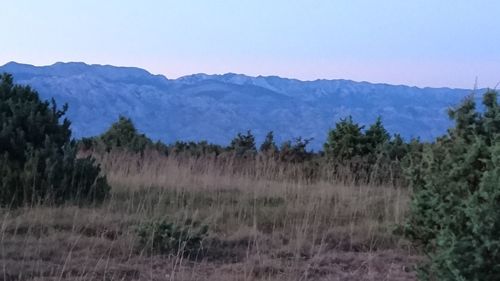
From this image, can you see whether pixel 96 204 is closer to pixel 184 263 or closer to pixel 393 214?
pixel 184 263

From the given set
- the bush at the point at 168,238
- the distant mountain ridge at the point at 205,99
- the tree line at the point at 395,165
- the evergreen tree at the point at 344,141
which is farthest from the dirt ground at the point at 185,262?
the distant mountain ridge at the point at 205,99

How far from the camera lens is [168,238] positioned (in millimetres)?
Result: 6043

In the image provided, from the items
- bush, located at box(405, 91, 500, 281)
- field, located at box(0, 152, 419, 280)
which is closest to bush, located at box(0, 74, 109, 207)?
field, located at box(0, 152, 419, 280)

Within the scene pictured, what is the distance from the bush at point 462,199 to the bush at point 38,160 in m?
4.74

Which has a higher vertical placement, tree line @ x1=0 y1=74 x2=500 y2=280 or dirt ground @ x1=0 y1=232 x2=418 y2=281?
tree line @ x1=0 y1=74 x2=500 y2=280

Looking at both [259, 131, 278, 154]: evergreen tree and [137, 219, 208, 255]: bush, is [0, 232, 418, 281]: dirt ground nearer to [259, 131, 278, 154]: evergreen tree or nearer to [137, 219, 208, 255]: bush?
[137, 219, 208, 255]: bush

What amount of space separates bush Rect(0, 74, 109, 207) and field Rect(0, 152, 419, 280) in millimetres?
401

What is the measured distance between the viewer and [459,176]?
12.3ft

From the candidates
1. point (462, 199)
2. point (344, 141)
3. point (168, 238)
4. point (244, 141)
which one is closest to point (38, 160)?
point (168, 238)

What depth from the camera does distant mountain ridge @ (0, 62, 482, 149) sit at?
56719 mm

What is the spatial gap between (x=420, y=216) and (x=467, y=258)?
743 millimetres

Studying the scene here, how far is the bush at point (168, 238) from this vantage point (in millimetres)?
5996

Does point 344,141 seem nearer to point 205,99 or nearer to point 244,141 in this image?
point 244,141

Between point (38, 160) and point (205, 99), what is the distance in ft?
196
